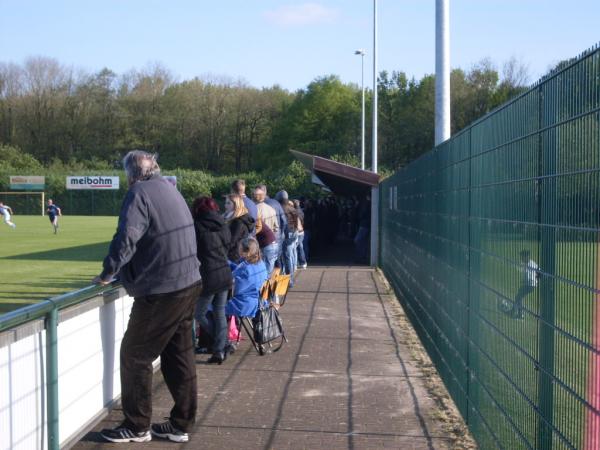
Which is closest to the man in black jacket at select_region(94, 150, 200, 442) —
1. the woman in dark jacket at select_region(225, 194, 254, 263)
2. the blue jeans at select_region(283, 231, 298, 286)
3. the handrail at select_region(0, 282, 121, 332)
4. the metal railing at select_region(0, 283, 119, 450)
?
the handrail at select_region(0, 282, 121, 332)

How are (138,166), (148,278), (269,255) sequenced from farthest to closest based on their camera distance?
(269,255) → (138,166) → (148,278)

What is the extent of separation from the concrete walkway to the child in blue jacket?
19.7 inches

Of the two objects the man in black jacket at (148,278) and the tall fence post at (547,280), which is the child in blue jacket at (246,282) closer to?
the man in black jacket at (148,278)

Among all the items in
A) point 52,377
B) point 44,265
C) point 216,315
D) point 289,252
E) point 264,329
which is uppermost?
point 289,252

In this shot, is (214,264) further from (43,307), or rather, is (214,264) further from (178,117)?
(178,117)

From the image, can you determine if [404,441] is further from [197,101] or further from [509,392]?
[197,101]

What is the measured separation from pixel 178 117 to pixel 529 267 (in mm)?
79680

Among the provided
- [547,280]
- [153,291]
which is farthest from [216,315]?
[547,280]

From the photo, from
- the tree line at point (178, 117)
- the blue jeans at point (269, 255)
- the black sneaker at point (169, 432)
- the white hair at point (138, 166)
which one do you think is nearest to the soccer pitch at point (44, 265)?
the blue jeans at point (269, 255)

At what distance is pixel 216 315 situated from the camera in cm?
802

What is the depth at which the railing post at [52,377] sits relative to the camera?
4.53 m

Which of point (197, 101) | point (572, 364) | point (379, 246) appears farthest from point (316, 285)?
point (197, 101)

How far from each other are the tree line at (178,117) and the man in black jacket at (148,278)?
67.9m

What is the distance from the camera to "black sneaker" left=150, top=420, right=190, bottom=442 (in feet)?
18.1
